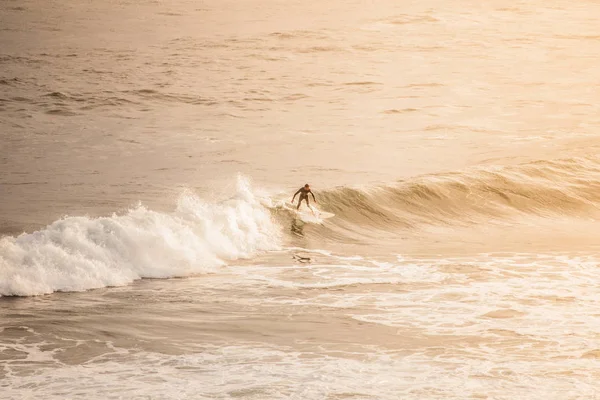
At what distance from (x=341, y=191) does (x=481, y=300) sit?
11.1m

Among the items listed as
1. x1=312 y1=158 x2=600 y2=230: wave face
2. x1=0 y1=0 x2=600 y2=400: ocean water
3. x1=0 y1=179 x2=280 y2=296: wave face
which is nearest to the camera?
x1=0 y1=0 x2=600 y2=400: ocean water

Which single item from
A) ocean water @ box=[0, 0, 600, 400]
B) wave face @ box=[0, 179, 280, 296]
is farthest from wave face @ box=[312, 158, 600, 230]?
wave face @ box=[0, 179, 280, 296]

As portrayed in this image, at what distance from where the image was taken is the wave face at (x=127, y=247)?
15.3 m

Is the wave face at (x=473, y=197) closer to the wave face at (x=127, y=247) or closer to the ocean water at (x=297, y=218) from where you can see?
the ocean water at (x=297, y=218)

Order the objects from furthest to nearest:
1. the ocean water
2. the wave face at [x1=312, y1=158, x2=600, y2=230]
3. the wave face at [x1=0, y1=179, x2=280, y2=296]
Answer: the wave face at [x1=312, y1=158, x2=600, y2=230], the wave face at [x1=0, y1=179, x2=280, y2=296], the ocean water

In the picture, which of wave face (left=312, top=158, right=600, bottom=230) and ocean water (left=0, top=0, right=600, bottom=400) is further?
wave face (left=312, top=158, right=600, bottom=230)

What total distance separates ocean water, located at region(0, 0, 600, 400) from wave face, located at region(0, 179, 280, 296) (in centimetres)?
6

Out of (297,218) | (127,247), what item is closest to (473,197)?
(297,218)

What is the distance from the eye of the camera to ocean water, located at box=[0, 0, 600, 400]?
11336mm

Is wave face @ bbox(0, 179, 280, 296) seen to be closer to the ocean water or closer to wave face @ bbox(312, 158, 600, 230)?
the ocean water

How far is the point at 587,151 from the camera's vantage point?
33.5 m

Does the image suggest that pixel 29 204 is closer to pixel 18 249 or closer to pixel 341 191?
pixel 18 249

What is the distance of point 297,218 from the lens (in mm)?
22625

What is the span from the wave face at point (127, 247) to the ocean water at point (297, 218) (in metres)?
0.06
